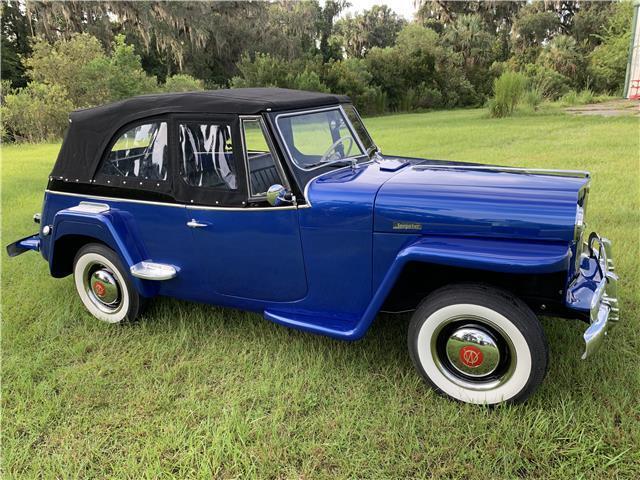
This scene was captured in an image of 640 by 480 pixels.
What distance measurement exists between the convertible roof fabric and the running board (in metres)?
0.82

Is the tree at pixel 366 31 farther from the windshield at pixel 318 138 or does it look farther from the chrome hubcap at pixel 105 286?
the chrome hubcap at pixel 105 286

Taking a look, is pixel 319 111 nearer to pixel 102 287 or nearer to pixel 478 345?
pixel 478 345

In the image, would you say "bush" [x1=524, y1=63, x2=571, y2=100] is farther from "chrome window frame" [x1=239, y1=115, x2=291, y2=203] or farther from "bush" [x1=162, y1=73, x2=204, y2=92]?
"chrome window frame" [x1=239, y1=115, x2=291, y2=203]

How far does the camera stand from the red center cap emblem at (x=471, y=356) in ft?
8.60

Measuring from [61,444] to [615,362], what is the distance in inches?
126

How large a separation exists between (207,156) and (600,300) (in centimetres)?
251

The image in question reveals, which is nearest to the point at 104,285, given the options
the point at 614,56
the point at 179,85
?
the point at 179,85

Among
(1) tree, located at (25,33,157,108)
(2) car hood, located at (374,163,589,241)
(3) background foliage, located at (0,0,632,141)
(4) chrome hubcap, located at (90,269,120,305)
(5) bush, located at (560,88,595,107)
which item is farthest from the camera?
(5) bush, located at (560,88,595,107)

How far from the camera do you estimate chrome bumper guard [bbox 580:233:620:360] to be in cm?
237

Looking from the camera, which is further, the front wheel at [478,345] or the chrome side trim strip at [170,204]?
the chrome side trim strip at [170,204]

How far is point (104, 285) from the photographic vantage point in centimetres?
380

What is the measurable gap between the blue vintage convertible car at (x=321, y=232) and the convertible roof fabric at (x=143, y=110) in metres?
0.01

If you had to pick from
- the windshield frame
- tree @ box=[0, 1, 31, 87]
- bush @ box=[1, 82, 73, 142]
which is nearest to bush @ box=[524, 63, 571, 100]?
bush @ box=[1, 82, 73, 142]

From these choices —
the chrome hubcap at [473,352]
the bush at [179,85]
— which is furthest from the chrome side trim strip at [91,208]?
the bush at [179,85]
